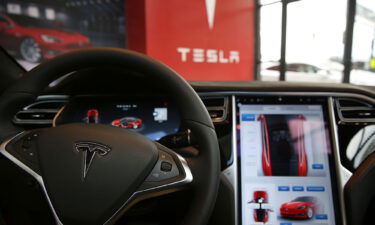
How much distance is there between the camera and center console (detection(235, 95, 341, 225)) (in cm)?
93

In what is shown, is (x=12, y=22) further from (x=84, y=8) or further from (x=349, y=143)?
(x=349, y=143)

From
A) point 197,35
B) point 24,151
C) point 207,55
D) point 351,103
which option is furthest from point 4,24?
point 351,103

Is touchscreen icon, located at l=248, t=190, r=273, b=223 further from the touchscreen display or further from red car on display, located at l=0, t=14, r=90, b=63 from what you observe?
red car on display, located at l=0, t=14, r=90, b=63

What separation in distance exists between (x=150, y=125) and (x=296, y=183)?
49 centimetres

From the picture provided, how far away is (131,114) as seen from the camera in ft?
3.51

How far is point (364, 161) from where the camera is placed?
96cm

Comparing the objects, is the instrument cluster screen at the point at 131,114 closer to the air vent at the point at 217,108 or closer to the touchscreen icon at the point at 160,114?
the touchscreen icon at the point at 160,114

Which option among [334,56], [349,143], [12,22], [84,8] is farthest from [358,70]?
[12,22]

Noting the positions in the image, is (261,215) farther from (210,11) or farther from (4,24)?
(210,11)

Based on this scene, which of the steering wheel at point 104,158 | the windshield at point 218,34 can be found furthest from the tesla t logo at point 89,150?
the windshield at point 218,34

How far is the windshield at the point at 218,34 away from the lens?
16.4 feet

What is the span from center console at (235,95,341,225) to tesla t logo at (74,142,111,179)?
0.49 m

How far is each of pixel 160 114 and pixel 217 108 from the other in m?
0.20

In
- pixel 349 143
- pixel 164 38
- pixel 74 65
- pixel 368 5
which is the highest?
pixel 368 5
